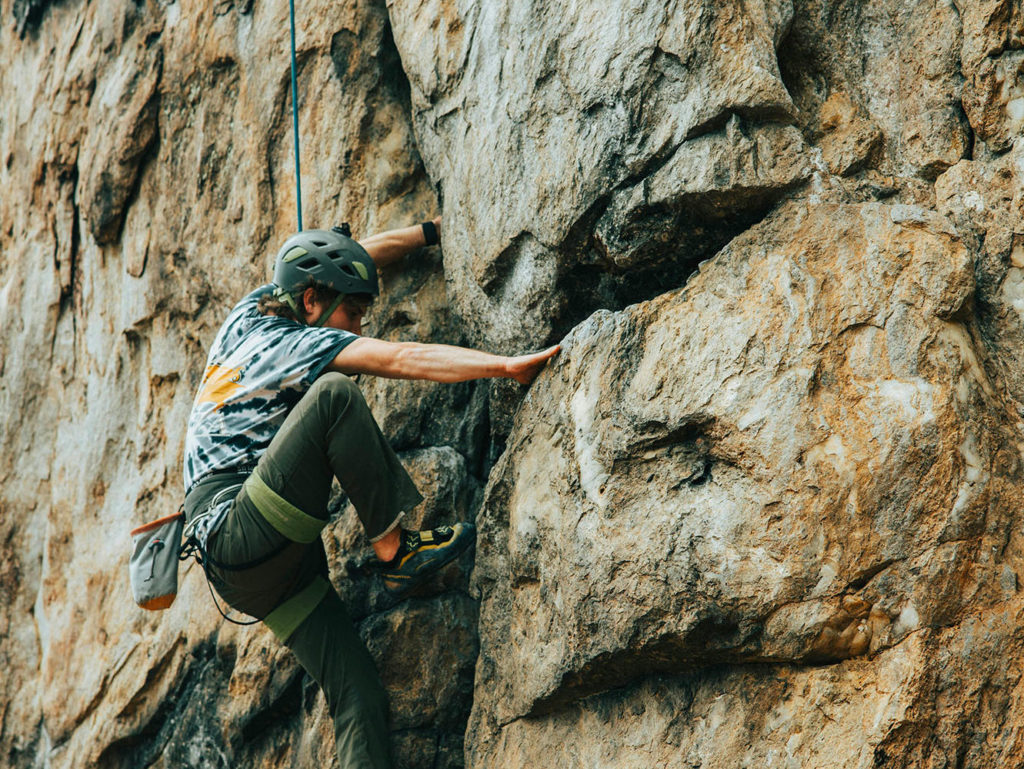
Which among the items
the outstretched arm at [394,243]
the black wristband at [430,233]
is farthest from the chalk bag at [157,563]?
the black wristband at [430,233]

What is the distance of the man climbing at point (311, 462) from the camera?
15.1ft

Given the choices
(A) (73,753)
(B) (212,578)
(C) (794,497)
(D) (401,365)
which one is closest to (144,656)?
(A) (73,753)

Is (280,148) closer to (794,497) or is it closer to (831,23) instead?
(831,23)

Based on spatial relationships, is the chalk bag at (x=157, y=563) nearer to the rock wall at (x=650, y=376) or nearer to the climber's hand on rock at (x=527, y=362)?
the rock wall at (x=650, y=376)

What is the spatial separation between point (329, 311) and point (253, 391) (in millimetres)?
639

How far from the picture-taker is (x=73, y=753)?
6.80 m

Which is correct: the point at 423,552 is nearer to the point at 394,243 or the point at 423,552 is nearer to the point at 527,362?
the point at 527,362

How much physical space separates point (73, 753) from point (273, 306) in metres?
3.55

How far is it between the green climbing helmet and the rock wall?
1.76 feet

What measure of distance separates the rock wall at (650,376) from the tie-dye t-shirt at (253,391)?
0.89 meters

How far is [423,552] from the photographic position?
5039mm

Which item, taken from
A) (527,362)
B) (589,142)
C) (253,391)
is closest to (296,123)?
(253,391)

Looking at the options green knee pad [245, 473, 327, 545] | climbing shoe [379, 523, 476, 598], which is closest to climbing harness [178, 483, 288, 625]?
green knee pad [245, 473, 327, 545]

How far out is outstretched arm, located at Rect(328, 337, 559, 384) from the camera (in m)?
4.60
